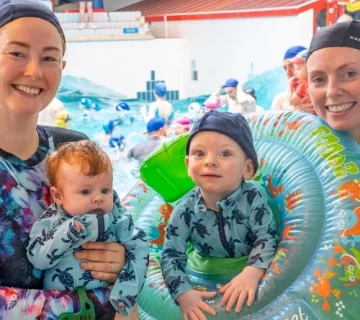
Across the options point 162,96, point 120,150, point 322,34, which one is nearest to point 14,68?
point 322,34

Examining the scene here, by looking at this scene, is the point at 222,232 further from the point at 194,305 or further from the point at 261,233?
the point at 194,305

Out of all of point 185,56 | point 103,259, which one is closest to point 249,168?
point 103,259

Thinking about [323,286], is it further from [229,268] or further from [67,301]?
[67,301]

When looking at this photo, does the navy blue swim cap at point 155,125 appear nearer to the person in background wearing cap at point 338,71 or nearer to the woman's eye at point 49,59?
the person in background wearing cap at point 338,71

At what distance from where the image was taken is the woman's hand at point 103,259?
62.9 inches

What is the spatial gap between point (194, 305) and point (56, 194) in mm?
512

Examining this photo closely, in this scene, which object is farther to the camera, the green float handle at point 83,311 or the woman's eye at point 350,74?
the woman's eye at point 350,74

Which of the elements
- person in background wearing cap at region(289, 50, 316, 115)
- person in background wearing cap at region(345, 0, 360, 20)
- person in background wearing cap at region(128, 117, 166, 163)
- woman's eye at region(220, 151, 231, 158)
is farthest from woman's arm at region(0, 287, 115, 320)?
person in background wearing cap at region(345, 0, 360, 20)

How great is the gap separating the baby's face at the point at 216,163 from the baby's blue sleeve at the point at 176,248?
0.40ft

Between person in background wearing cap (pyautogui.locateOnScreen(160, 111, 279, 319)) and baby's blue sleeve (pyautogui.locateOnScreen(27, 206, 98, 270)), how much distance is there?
0.38 metres

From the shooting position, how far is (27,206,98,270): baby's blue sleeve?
5.05 ft

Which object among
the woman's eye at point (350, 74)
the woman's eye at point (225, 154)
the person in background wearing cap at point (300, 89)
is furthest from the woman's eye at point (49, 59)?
the person in background wearing cap at point (300, 89)

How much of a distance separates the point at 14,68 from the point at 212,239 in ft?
2.40

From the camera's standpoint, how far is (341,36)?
1.86 meters
